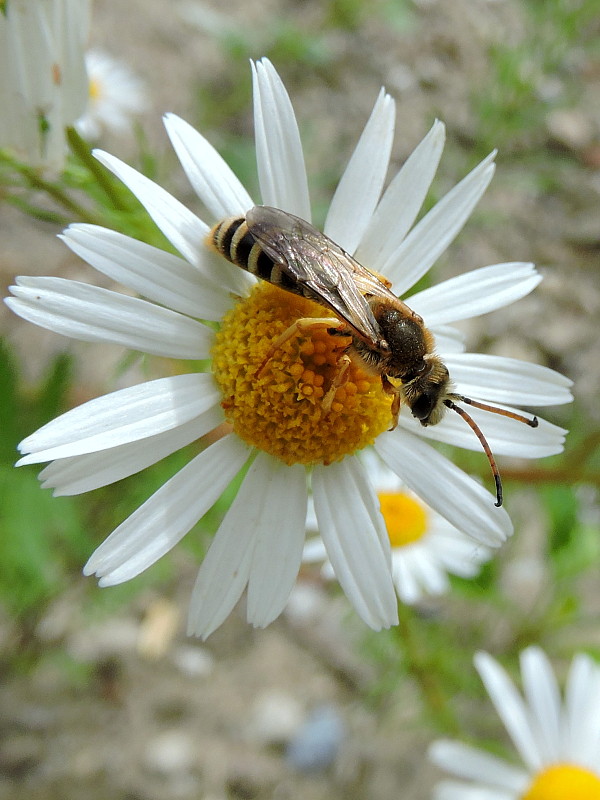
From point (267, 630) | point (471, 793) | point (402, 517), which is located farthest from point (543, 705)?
point (267, 630)

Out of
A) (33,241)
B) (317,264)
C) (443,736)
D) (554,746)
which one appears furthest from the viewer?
(33,241)

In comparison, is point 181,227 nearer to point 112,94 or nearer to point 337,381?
point 337,381

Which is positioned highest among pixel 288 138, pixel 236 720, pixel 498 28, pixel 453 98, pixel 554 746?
pixel 288 138

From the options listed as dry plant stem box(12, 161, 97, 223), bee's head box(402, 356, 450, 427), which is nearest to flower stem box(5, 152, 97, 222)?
dry plant stem box(12, 161, 97, 223)

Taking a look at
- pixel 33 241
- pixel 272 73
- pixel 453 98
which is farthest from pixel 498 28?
pixel 272 73

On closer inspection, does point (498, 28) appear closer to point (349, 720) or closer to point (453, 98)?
point (453, 98)
